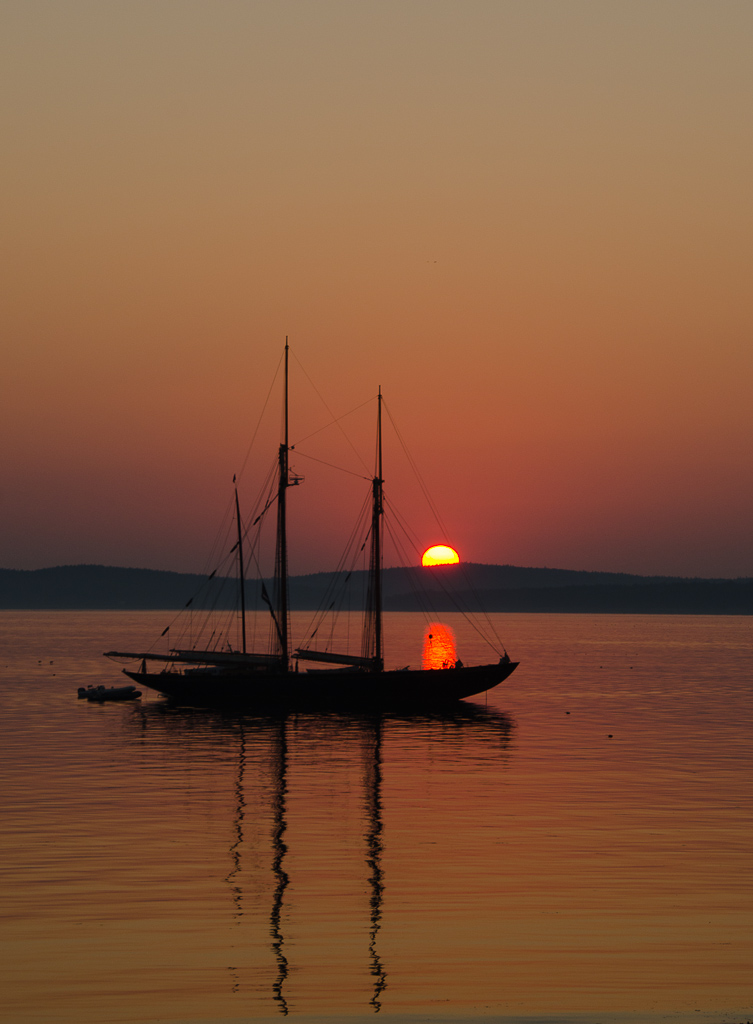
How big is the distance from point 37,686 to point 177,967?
104 meters

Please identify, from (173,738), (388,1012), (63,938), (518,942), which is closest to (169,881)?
(63,938)

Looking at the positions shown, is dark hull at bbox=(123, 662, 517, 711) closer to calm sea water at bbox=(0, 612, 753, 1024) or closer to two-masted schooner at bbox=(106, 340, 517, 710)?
two-masted schooner at bbox=(106, 340, 517, 710)

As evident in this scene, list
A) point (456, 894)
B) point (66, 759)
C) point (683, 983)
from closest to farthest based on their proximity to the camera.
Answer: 1. point (683, 983)
2. point (456, 894)
3. point (66, 759)

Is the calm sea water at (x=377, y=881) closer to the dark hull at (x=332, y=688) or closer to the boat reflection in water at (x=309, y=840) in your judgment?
the boat reflection in water at (x=309, y=840)

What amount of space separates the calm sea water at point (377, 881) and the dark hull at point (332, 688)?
18124 millimetres

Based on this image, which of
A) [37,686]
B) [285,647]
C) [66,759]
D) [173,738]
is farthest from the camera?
[37,686]

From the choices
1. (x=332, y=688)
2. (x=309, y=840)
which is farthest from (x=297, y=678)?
(x=309, y=840)

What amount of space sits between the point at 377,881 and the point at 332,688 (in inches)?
2152

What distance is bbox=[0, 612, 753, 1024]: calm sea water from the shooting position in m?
21.3

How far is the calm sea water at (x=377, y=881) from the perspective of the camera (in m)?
21.3

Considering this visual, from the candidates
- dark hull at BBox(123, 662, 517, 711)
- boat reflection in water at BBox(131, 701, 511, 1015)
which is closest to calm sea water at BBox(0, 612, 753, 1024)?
boat reflection in water at BBox(131, 701, 511, 1015)

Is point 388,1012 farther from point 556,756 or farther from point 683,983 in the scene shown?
point 556,756

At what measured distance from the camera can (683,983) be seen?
869 inches

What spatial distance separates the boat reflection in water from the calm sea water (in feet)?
0.38
